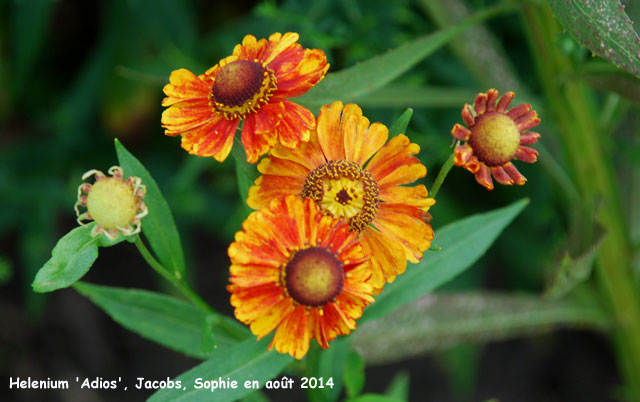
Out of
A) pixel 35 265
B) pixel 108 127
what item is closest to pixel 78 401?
pixel 35 265

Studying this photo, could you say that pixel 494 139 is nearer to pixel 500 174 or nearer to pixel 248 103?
pixel 500 174

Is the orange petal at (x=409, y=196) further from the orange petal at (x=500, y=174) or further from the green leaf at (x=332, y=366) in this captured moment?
the green leaf at (x=332, y=366)

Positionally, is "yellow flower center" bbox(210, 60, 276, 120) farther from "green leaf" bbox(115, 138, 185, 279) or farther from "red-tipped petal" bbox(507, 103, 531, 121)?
"red-tipped petal" bbox(507, 103, 531, 121)

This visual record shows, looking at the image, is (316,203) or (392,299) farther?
(392,299)

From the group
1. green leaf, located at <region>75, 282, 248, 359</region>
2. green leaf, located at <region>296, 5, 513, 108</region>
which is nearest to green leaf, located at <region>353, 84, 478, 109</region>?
green leaf, located at <region>296, 5, 513, 108</region>

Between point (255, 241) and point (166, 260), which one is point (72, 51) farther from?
point (255, 241)
